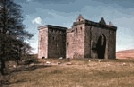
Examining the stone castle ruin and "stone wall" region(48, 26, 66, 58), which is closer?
the stone castle ruin

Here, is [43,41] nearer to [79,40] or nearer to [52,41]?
[52,41]

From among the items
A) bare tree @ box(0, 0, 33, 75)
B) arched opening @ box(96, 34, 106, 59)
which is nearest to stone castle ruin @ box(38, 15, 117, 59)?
arched opening @ box(96, 34, 106, 59)

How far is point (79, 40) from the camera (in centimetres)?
5975

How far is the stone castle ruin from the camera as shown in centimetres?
5931

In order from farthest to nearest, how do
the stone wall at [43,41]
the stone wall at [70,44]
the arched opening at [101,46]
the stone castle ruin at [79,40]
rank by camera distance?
the stone wall at [43,41] → the stone wall at [70,44] → the arched opening at [101,46] → the stone castle ruin at [79,40]

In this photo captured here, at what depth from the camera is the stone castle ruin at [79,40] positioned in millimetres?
59312

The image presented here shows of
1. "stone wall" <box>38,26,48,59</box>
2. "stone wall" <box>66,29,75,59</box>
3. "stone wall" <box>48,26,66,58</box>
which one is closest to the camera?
"stone wall" <box>66,29,75,59</box>

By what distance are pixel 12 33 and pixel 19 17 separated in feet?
8.43

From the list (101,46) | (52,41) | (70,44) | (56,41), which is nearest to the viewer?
(101,46)

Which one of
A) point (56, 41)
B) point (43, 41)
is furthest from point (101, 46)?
point (43, 41)

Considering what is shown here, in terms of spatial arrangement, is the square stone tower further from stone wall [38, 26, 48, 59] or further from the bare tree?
the bare tree

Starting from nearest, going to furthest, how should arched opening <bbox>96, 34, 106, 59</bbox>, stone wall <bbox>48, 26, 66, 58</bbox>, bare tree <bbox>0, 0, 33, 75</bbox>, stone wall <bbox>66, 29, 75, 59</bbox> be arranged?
bare tree <bbox>0, 0, 33, 75</bbox> < arched opening <bbox>96, 34, 106, 59</bbox> < stone wall <bbox>66, 29, 75, 59</bbox> < stone wall <bbox>48, 26, 66, 58</bbox>

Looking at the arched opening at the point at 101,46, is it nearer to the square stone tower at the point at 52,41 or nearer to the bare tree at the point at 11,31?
the square stone tower at the point at 52,41

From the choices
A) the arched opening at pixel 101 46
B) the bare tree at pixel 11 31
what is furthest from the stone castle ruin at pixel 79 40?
the bare tree at pixel 11 31
